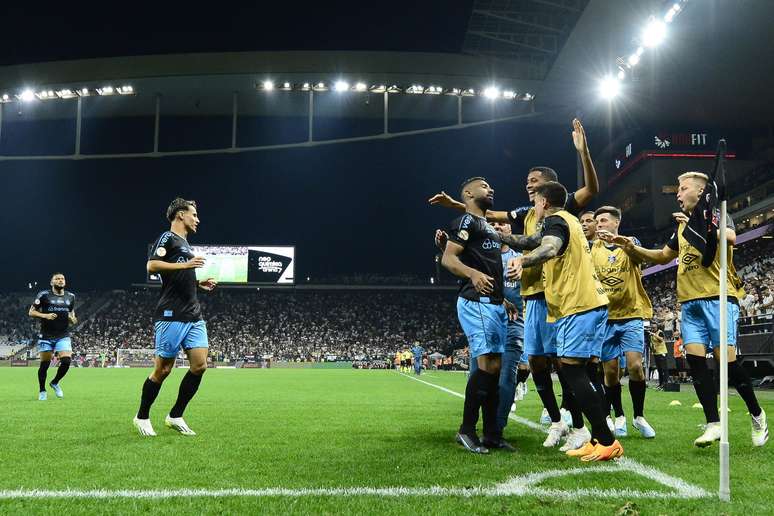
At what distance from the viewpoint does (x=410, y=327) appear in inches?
2147

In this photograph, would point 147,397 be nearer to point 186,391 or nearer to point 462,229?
point 186,391

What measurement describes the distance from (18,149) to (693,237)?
43.1 meters

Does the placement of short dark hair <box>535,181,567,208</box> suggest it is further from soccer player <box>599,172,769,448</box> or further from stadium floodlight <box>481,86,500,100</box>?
stadium floodlight <box>481,86,500,100</box>

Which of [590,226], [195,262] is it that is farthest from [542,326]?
[195,262]

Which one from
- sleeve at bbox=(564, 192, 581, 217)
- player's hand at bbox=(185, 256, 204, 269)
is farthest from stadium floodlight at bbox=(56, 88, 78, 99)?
sleeve at bbox=(564, 192, 581, 217)

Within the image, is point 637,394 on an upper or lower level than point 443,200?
lower

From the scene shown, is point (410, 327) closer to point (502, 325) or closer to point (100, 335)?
point (100, 335)

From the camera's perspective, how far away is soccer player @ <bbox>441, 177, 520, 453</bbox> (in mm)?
5414

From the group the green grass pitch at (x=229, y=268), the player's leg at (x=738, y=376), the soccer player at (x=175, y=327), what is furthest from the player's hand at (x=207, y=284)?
the green grass pitch at (x=229, y=268)

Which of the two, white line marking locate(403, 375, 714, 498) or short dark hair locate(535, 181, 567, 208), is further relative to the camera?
short dark hair locate(535, 181, 567, 208)

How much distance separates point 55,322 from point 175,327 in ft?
22.9

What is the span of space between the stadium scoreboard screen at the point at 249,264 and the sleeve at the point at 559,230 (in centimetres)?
4454

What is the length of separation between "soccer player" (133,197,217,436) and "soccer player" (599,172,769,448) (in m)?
4.29

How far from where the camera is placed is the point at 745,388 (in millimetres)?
5703
